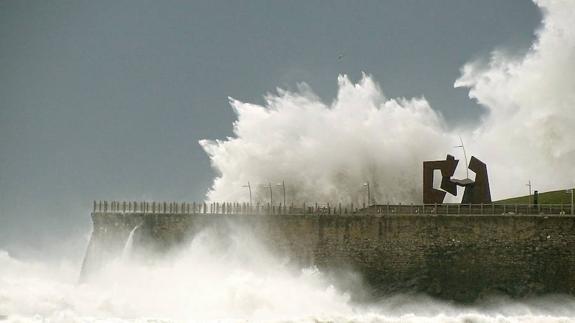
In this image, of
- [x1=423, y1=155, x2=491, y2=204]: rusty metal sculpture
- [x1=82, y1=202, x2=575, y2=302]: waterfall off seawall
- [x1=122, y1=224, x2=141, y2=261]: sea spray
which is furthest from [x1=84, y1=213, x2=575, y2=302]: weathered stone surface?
[x1=122, y1=224, x2=141, y2=261]: sea spray

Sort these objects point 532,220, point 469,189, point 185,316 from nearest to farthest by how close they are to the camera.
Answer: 1. point 185,316
2. point 532,220
3. point 469,189

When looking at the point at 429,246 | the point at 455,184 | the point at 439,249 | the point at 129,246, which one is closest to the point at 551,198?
the point at 455,184

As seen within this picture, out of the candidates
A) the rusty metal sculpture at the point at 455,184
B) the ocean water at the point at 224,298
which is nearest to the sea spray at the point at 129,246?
the ocean water at the point at 224,298

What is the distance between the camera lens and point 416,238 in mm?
55594

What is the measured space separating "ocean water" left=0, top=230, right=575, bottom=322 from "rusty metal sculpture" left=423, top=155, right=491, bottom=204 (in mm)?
6869

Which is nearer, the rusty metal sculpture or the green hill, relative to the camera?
the rusty metal sculpture

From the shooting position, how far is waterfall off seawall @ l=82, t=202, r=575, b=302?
2126 inches

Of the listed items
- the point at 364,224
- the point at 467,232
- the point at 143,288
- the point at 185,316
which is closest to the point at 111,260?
the point at 143,288

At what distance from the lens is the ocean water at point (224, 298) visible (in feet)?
169

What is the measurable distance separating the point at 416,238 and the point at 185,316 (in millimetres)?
13667

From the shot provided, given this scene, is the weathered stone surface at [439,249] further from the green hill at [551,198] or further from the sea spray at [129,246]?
the green hill at [551,198]

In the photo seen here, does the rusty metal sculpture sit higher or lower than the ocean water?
higher

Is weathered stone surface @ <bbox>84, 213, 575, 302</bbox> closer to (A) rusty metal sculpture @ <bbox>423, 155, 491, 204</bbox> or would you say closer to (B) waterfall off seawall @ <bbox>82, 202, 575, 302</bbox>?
(B) waterfall off seawall @ <bbox>82, 202, 575, 302</bbox>

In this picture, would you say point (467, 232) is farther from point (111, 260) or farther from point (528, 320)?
point (111, 260)
